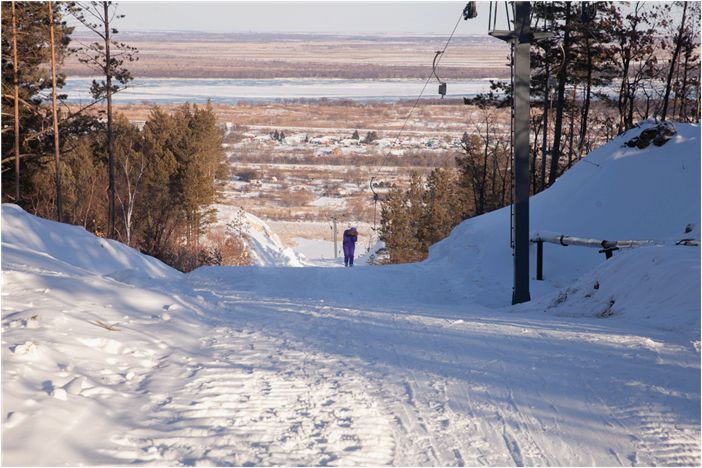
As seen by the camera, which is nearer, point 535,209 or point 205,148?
point 535,209

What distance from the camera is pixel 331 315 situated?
1023 cm

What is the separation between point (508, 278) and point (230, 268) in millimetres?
5875

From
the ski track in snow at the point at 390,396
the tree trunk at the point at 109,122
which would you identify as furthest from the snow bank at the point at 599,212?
the tree trunk at the point at 109,122

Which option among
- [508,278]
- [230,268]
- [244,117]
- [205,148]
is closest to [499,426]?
[508,278]

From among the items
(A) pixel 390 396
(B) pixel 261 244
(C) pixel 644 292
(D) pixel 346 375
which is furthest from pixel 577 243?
(B) pixel 261 244

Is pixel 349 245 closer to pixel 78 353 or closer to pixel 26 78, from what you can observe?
pixel 26 78

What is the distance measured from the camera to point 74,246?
656 inches

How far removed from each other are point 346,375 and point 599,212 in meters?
11.8

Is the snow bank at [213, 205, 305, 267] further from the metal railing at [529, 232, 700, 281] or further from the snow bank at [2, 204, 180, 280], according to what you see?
the metal railing at [529, 232, 700, 281]

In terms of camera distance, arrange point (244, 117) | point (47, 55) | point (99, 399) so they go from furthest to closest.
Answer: point (244, 117)
point (47, 55)
point (99, 399)

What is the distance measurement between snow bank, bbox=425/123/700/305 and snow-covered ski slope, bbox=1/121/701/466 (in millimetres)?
4345

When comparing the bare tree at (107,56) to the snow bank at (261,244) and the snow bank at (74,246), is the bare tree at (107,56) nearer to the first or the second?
the snow bank at (261,244)

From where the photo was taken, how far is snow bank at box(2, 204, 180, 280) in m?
15.8

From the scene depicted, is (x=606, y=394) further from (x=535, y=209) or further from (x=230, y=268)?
(x=535, y=209)
